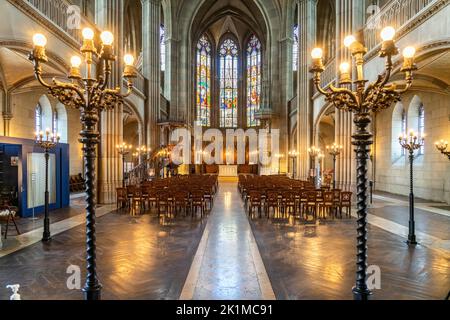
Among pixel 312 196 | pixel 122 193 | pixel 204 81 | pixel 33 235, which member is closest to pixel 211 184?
pixel 122 193

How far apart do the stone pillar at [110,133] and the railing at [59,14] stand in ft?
8.05

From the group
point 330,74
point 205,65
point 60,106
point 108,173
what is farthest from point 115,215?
point 205,65

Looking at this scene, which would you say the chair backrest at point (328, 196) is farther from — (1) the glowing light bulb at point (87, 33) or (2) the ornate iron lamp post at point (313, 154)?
(2) the ornate iron lamp post at point (313, 154)

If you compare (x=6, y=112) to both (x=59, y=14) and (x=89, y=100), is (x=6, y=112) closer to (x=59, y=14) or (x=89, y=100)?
(x=59, y=14)

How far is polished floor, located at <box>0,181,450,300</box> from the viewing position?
532cm

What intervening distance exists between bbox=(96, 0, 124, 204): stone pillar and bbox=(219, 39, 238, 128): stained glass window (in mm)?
30440

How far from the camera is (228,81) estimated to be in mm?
47719

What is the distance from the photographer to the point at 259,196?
1213cm

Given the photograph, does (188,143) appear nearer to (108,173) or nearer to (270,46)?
(270,46)

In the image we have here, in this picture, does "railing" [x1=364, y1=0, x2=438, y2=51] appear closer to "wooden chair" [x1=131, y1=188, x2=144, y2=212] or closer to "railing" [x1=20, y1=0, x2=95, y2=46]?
"wooden chair" [x1=131, y1=188, x2=144, y2=212]

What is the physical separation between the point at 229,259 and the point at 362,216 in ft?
10.2

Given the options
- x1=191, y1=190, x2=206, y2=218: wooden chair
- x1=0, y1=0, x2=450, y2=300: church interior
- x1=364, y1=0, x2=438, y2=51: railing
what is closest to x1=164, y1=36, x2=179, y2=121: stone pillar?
x1=0, y1=0, x2=450, y2=300: church interior

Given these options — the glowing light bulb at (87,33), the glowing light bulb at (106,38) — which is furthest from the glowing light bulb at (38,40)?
the glowing light bulb at (106,38)
